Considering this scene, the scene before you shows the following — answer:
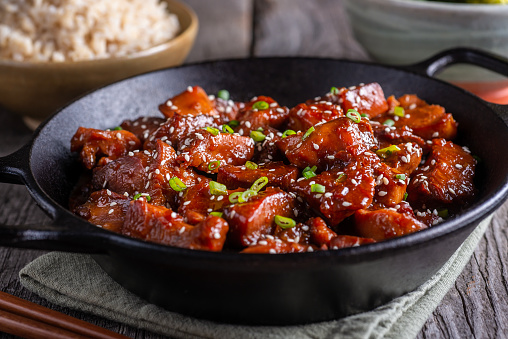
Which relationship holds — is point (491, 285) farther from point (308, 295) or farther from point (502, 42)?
point (502, 42)

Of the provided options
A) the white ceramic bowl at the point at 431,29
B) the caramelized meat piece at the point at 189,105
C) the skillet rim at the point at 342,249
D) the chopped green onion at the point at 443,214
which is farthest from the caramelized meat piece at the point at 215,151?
the white ceramic bowl at the point at 431,29

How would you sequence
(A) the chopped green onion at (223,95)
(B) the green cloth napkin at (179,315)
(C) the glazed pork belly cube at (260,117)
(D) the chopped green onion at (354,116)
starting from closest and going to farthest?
(B) the green cloth napkin at (179,315) → (D) the chopped green onion at (354,116) → (C) the glazed pork belly cube at (260,117) → (A) the chopped green onion at (223,95)

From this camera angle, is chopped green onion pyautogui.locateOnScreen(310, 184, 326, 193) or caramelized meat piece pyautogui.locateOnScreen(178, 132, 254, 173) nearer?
chopped green onion pyautogui.locateOnScreen(310, 184, 326, 193)

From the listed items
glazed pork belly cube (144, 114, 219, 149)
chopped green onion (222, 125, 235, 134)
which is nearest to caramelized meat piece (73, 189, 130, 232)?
glazed pork belly cube (144, 114, 219, 149)

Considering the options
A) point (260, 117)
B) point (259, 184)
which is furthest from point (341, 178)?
point (260, 117)

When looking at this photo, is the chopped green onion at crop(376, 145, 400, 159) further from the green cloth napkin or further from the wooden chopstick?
the wooden chopstick

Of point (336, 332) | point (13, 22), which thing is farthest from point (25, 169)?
point (13, 22)

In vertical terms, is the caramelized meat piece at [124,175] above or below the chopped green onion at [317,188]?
below

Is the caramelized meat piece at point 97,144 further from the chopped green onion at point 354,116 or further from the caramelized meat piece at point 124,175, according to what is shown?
the chopped green onion at point 354,116
